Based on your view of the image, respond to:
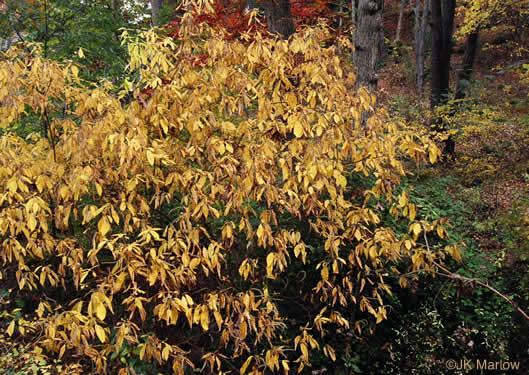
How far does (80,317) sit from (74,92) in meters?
2.27

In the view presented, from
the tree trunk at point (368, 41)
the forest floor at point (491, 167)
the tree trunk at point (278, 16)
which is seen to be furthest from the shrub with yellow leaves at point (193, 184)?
the tree trunk at point (278, 16)

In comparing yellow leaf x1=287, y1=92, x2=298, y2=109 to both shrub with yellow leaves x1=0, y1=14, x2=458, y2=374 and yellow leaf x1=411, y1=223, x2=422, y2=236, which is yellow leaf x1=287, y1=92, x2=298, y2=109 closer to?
shrub with yellow leaves x1=0, y1=14, x2=458, y2=374

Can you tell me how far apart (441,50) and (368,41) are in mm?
3789

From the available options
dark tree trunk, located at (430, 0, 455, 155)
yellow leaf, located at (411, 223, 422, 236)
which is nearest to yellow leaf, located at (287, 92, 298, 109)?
yellow leaf, located at (411, 223, 422, 236)

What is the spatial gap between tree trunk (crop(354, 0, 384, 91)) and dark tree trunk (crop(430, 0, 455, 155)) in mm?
3277

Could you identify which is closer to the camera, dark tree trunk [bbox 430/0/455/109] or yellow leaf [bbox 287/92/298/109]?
yellow leaf [bbox 287/92/298/109]

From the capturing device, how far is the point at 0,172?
3.36 meters

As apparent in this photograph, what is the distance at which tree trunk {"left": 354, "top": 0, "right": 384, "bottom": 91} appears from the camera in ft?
19.4

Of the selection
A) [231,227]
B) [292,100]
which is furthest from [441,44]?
[231,227]

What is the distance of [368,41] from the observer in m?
5.99

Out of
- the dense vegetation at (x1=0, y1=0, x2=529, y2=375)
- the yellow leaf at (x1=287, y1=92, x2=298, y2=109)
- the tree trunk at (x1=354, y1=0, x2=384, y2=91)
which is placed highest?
the tree trunk at (x1=354, y1=0, x2=384, y2=91)

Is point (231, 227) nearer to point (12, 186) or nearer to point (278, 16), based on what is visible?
point (12, 186)

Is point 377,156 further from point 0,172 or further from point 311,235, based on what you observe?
point 0,172

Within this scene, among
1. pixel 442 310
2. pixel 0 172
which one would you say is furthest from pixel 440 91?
pixel 0 172
